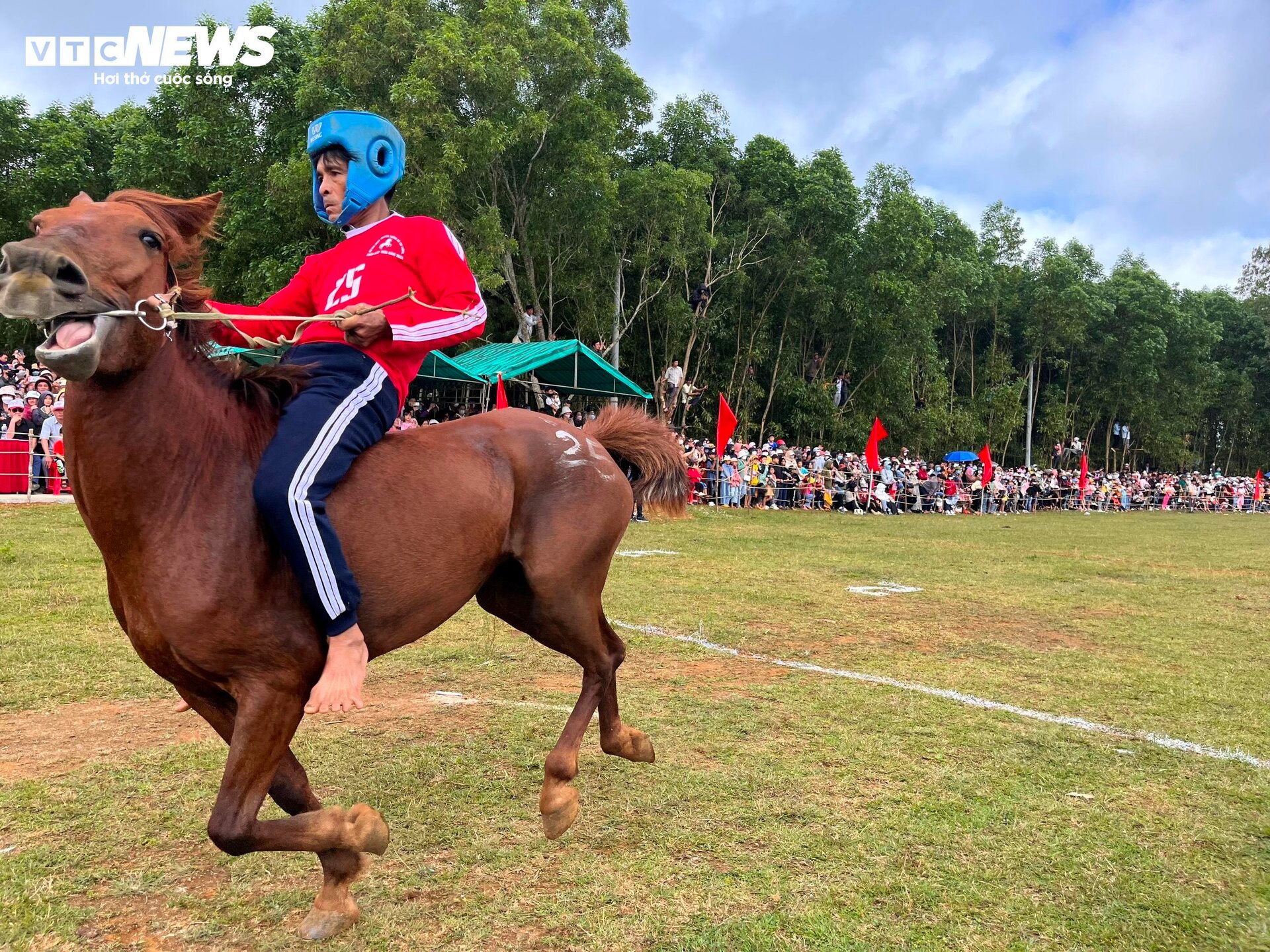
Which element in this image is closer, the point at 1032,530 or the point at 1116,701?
the point at 1116,701

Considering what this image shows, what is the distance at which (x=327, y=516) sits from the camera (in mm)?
2969

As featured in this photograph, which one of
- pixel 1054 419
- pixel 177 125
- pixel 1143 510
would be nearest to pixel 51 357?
pixel 177 125

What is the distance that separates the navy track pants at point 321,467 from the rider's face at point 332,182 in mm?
719

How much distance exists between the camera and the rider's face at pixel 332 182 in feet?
11.6

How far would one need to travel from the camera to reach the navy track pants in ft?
9.21

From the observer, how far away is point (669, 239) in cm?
2906

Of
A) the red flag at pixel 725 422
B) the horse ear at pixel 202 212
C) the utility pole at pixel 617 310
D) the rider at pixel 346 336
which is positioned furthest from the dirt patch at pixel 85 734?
the utility pole at pixel 617 310

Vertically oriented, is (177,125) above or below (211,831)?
above

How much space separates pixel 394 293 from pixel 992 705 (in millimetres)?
4636

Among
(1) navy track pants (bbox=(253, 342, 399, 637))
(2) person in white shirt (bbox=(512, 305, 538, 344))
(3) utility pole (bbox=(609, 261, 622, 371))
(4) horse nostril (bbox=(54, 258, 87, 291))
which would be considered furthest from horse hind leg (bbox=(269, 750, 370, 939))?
(3) utility pole (bbox=(609, 261, 622, 371))

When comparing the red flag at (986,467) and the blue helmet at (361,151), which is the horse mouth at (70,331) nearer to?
the blue helmet at (361,151)

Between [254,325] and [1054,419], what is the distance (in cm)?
5400

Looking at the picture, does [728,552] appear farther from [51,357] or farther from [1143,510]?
[1143,510]

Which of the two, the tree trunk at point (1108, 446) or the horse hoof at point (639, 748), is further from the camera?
the tree trunk at point (1108, 446)
